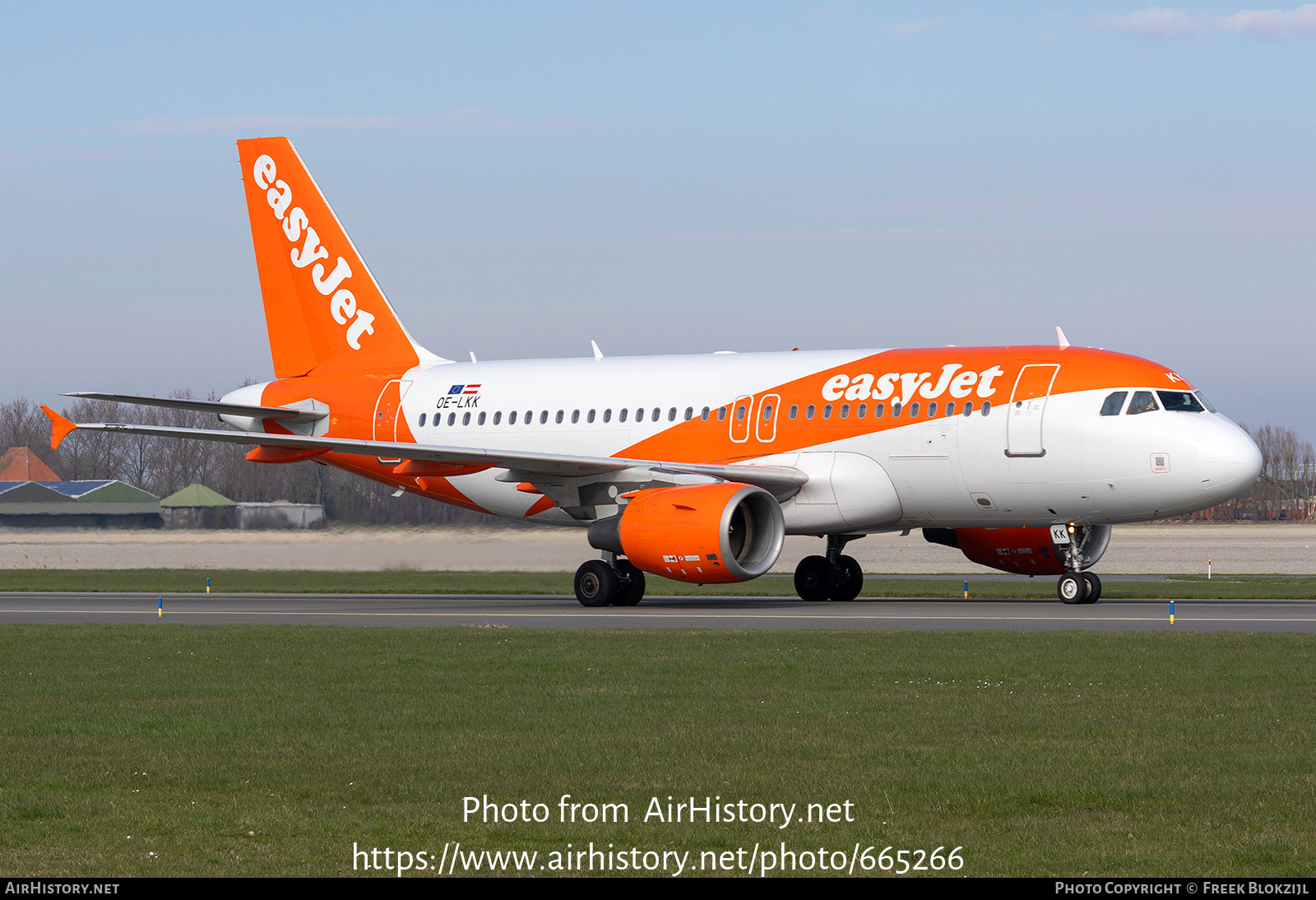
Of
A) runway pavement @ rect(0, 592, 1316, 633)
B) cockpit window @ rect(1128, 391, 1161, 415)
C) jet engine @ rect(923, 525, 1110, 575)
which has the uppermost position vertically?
cockpit window @ rect(1128, 391, 1161, 415)

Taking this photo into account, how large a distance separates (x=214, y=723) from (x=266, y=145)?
24805 millimetres

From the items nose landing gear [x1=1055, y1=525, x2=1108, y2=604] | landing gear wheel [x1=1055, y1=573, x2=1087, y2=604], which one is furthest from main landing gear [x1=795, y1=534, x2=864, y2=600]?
landing gear wheel [x1=1055, y1=573, x2=1087, y2=604]

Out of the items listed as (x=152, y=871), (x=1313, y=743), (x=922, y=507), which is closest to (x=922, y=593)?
(x=922, y=507)

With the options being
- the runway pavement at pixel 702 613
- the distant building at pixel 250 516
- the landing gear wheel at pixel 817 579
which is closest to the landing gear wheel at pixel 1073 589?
the runway pavement at pixel 702 613

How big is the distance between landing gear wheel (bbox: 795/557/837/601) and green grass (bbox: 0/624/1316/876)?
1157 centimetres

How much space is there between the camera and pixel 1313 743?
10773 millimetres

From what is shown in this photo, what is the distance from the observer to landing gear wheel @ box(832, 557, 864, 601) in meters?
29.8

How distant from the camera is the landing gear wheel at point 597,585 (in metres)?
27.4

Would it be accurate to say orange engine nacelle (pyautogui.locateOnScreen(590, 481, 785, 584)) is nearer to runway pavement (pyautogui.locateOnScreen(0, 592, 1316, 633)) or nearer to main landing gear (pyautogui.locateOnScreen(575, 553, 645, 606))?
runway pavement (pyautogui.locateOnScreen(0, 592, 1316, 633))

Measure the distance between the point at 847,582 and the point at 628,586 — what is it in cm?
458

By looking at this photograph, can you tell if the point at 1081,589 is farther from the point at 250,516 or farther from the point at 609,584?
the point at 250,516

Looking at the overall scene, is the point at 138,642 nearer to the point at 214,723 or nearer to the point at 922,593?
the point at 214,723

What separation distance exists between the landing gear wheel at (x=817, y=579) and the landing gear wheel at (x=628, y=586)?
352cm

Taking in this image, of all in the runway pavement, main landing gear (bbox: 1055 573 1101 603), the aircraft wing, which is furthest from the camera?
the aircraft wing
